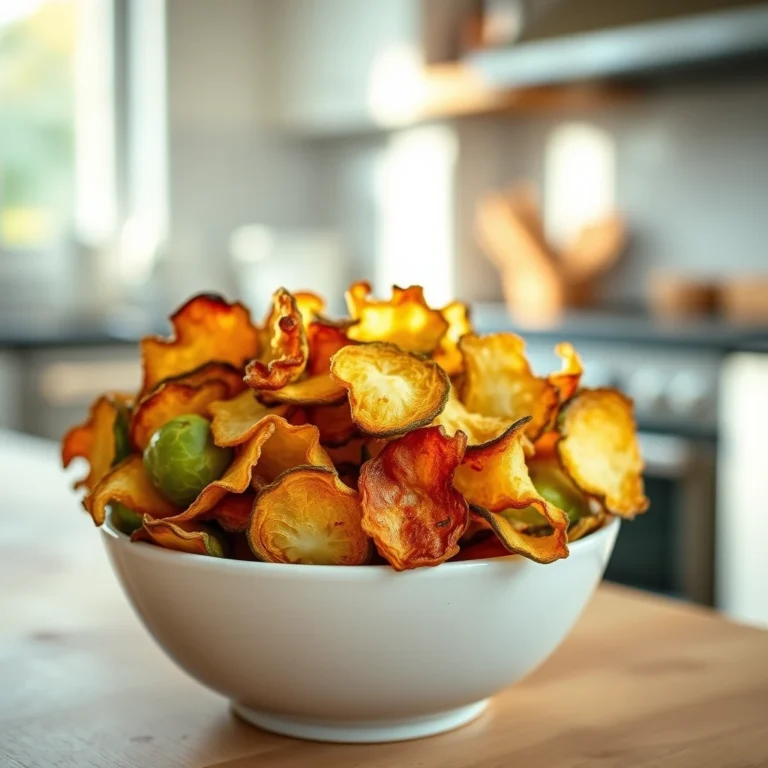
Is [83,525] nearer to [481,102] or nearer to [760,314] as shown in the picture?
[760,314]

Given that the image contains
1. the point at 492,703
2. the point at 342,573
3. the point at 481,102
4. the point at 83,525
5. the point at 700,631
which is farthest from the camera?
the point at 481,102

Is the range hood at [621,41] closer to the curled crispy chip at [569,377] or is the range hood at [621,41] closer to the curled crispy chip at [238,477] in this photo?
the curled crispy chip at [569,377]

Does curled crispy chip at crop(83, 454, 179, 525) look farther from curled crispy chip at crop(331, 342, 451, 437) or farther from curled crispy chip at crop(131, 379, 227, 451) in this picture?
curled crispy chip at crop(331, 342, 451, 437)

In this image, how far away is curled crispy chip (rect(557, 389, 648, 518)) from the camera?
26.0 inches

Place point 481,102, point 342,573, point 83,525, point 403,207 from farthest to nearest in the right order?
point 403,207
point 481,102
point 83,525
point 342,573

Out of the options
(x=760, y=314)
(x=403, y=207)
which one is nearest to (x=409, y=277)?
(x=403, y=207)

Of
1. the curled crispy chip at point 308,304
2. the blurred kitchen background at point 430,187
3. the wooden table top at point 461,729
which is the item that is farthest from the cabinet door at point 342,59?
the curled crispy chip at point 308,304

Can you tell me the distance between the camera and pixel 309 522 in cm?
59

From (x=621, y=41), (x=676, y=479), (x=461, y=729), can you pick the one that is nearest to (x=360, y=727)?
(x=461, y=729)

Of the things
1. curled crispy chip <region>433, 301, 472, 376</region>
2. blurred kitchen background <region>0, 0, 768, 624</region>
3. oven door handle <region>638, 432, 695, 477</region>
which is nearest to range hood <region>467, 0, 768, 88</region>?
blurred kitchen background <region>0, 0, 768, 624</region>

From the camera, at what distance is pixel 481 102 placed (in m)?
3.49

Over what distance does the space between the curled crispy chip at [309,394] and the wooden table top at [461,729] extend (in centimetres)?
19

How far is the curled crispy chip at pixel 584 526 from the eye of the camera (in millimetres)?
654

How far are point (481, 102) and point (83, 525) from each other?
253cm
